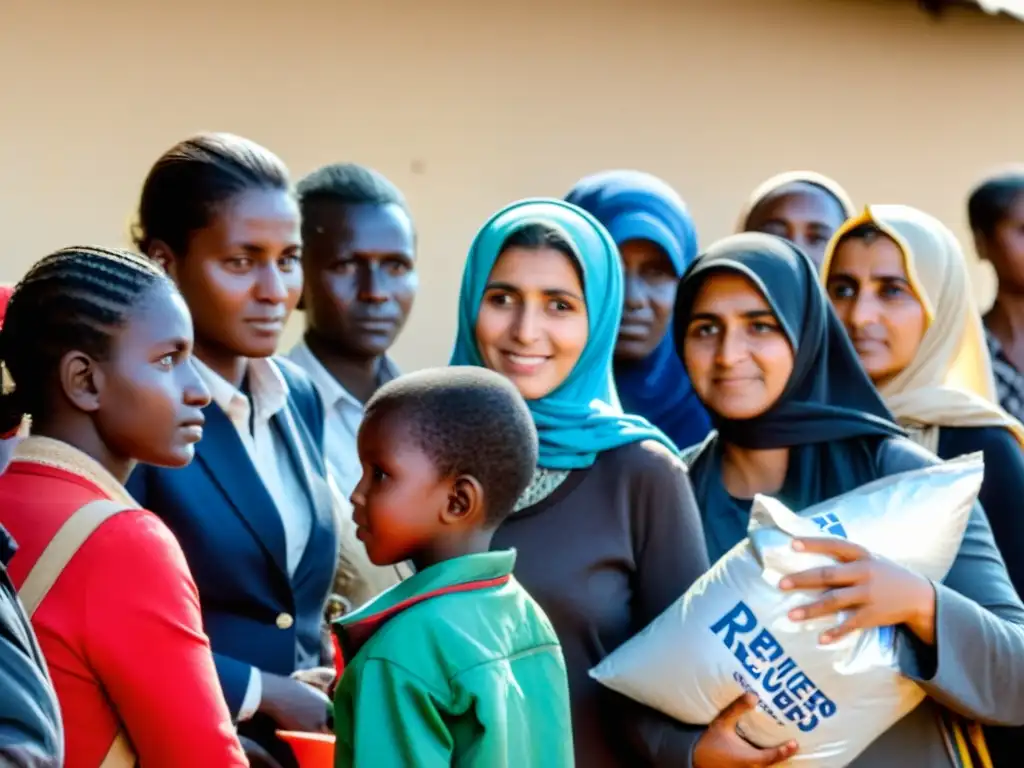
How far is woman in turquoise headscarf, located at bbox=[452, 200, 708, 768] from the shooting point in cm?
337

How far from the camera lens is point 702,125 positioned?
7.21m

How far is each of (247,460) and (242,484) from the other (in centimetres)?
6

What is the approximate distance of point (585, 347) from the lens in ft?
12.1

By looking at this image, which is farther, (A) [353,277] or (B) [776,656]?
(A) [353,277]

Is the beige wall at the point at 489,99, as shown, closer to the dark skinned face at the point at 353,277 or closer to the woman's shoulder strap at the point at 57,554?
the dark skinned face at the point at 353,277

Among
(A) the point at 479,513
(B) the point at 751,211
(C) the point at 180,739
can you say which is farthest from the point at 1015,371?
(C) the point at 180,739

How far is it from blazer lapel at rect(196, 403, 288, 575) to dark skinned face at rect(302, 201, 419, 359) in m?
1.20

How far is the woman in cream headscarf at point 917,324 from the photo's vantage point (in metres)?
4.18

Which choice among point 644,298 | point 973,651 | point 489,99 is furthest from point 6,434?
point 489,99

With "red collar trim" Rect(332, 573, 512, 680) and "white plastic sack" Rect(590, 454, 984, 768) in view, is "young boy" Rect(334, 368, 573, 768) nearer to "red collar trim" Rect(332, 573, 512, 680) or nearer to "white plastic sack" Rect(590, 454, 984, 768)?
"red collar trim" Rect(332, 573, 512, 680)

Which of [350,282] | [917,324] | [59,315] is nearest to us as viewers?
[59,315]

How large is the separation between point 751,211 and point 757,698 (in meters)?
2.51

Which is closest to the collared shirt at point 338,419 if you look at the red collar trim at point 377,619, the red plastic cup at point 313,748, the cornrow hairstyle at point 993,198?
the red plastic cup at point 313,748

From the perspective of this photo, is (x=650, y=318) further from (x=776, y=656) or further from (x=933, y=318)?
(x=776, y=656)
